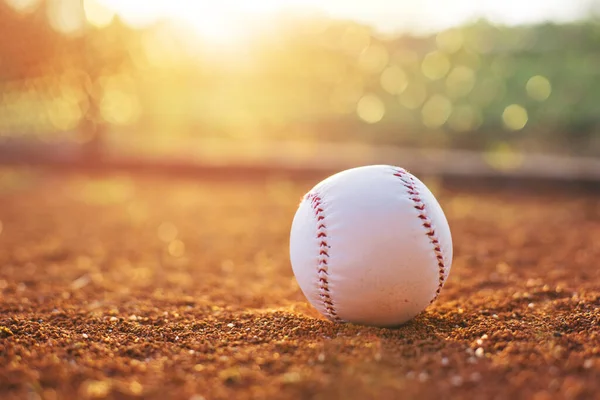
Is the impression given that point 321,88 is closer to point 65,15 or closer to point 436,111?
point 436,111

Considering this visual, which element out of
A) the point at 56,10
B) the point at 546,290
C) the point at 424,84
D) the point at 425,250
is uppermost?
the point at 56,10

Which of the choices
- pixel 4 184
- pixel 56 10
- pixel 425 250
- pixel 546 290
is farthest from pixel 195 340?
pixel 56 10

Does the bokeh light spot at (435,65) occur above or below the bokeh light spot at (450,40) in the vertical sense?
below

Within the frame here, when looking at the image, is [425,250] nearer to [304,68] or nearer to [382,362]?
[382,362]

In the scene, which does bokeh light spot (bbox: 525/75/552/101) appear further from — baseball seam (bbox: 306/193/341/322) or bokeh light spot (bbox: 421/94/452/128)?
baseball seam (bbox: 306/193/341/322)

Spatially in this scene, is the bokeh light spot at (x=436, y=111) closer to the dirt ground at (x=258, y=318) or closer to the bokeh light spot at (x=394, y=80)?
the bokeh light spot at (x=394, y=80)

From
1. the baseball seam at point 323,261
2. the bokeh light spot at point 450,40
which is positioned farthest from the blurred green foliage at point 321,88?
the baseball seam at point 323,261
